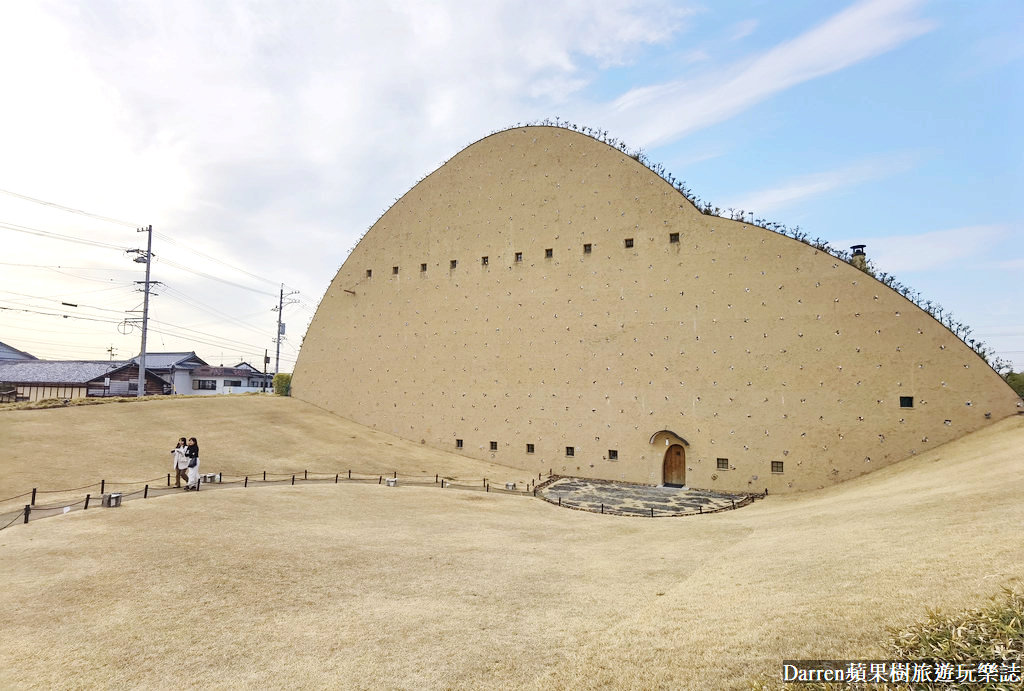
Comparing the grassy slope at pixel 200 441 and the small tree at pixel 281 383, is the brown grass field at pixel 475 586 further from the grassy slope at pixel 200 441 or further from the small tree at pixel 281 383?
the small tree at pixel 281 383

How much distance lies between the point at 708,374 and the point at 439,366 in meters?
14.8

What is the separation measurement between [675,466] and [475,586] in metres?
15.9

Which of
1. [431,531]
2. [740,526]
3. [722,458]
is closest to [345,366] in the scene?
[431,531]

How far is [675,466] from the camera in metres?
22.5

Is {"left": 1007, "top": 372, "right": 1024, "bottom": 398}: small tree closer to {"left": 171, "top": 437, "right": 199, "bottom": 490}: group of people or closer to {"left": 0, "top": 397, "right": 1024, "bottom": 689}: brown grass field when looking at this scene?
{"left": 0, "top": 397, "right": 1024, "bottom": 689}: brown grass field

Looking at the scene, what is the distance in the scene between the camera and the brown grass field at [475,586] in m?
5.80

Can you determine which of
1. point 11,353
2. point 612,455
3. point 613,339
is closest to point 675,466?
point 612,455

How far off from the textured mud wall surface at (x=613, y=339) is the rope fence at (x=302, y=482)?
11.6 feet

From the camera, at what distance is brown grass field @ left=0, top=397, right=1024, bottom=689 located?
5797 millimetres

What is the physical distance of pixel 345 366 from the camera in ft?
104

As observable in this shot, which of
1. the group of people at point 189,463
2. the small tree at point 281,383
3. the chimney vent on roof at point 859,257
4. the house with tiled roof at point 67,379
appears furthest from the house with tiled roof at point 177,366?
the chimney vent on roof at point 859,257

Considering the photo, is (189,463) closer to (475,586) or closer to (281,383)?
(475,586)

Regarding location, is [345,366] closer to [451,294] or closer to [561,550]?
[451,294]

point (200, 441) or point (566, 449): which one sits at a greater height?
point (200, 441)
